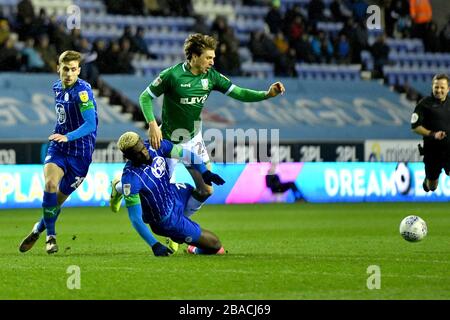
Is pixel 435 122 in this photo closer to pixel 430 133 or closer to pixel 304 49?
pixel 430 133

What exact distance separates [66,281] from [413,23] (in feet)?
78.2

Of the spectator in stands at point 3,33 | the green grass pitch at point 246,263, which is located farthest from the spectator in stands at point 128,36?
the green grass pitch at point 246,263

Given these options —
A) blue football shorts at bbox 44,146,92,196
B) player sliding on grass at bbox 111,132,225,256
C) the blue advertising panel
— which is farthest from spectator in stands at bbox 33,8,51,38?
player sliding on grass at bbox 111,132,225,256

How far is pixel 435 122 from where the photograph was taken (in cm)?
1527

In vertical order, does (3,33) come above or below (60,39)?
above

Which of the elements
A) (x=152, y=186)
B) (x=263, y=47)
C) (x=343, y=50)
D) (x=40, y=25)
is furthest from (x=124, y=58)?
(x=152, y=186)

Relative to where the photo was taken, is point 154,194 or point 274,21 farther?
point 274,21

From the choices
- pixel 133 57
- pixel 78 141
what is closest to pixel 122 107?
pixel 133 57

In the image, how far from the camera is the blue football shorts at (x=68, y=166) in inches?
438

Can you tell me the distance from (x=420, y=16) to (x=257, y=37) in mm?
5807

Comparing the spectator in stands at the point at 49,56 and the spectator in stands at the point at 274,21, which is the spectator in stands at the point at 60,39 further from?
the spectator in stands at the point at 274,21

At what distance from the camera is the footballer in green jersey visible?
11094 millimetres

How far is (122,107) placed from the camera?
82.1 feet

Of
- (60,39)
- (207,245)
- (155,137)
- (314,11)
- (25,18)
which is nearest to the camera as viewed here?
(155,137)
